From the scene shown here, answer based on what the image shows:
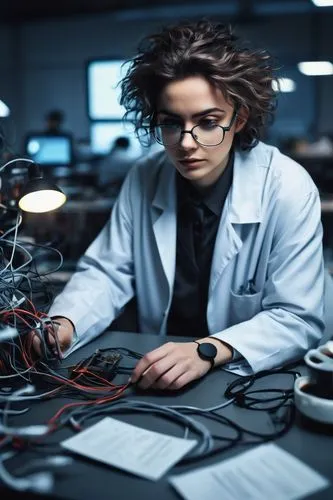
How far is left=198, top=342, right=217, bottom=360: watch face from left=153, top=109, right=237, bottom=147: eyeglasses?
0.48m

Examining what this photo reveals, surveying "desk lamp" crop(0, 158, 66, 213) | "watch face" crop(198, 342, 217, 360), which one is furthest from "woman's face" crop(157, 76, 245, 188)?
"watch face" crop(198, 342, 217, 360)

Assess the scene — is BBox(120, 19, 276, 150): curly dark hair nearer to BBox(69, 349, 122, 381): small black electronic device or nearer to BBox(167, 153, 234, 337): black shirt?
BBox(167, 153, 234, 337): black shirt

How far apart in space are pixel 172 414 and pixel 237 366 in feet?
0.84

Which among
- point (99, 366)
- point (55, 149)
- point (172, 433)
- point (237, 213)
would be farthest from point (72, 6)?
point (172, 433)

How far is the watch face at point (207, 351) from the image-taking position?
1.12 m

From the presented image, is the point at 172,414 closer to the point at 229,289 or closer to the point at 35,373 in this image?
the point at 35,373

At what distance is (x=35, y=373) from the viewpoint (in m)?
1.13

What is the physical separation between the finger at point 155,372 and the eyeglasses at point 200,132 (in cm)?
54

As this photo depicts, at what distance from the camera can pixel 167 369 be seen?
1.05m

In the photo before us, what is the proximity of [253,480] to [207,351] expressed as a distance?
0.37 m

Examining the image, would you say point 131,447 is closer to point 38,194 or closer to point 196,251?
point 38,194

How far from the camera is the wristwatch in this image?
1.12m

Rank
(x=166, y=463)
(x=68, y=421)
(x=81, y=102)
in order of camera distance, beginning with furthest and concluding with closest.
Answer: (x=81, y=102) < (x=68, y=421) < (x=166, y=463)

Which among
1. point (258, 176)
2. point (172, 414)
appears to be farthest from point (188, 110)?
point (172, 414)
